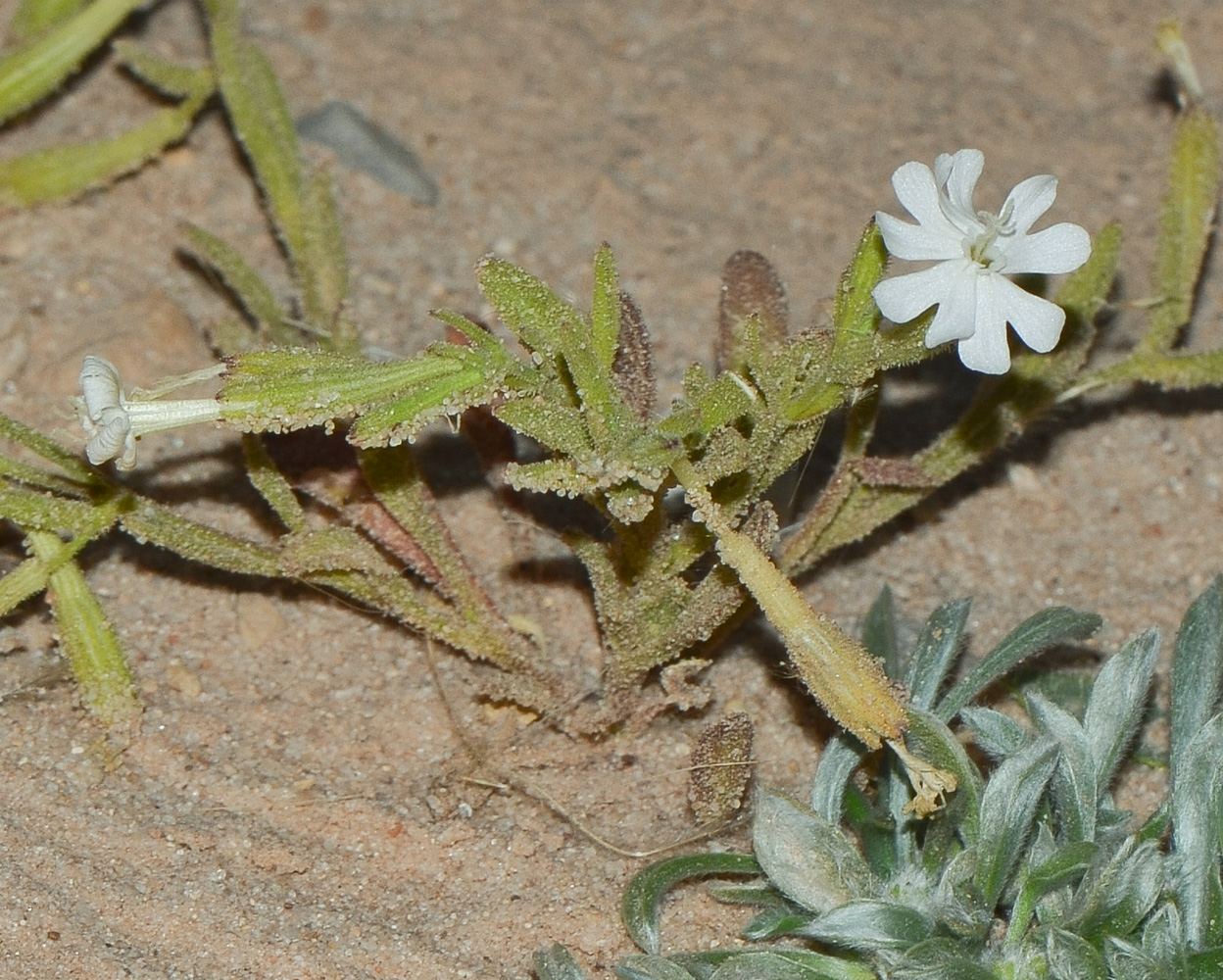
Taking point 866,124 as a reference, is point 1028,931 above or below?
below

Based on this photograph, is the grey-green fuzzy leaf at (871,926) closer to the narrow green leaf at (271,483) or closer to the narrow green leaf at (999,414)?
the narrow green leaf at (999,414)

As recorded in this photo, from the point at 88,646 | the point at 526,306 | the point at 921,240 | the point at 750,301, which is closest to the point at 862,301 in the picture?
the point at 921,240

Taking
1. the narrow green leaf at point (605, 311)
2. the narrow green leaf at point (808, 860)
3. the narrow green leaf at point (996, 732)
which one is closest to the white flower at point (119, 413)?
the narrow green leaf at point (605, 311)

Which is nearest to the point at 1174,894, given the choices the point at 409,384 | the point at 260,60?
the point at 409,384

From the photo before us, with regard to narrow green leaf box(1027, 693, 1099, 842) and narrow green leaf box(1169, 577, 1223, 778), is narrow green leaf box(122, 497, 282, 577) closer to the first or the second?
narrow green leaf box(1027, 693, 1099, 842)

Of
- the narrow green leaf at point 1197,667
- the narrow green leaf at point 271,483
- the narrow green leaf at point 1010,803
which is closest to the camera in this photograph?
the narrow green leaf at point 1010,803

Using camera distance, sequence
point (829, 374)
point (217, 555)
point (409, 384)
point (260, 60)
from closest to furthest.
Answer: point (409, 384)
point (829, 374)
point (217, 555)
point (260, 60)

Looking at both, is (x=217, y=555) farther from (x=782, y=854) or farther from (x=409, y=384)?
(x=782, y=854)
